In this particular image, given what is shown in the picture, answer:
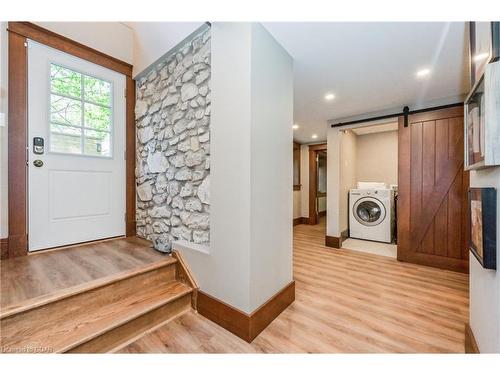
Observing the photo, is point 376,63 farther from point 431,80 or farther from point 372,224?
point 372,224

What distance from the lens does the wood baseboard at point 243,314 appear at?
1400 mm

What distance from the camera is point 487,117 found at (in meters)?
0.91

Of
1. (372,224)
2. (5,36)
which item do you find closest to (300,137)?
(372,224)

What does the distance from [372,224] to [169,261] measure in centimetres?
357

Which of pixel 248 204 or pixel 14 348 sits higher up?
pixel 248 204

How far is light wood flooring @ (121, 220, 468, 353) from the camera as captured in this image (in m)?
1.34

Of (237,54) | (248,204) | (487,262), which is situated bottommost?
(487,262)

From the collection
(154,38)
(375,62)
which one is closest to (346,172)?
(375,62)

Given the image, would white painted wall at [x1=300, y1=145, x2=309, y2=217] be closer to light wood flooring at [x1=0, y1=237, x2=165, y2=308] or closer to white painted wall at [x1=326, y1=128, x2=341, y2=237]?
white painted wall at [x1=326, y1=128, x2=341, y2=237]

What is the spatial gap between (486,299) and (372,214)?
3087mm

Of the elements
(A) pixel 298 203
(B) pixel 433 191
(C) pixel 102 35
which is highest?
(C) pixel 102 35

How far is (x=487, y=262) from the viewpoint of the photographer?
0.93 m

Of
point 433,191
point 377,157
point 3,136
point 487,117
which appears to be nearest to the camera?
point 487,117

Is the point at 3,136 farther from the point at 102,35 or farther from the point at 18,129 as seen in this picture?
the point at 102,35
